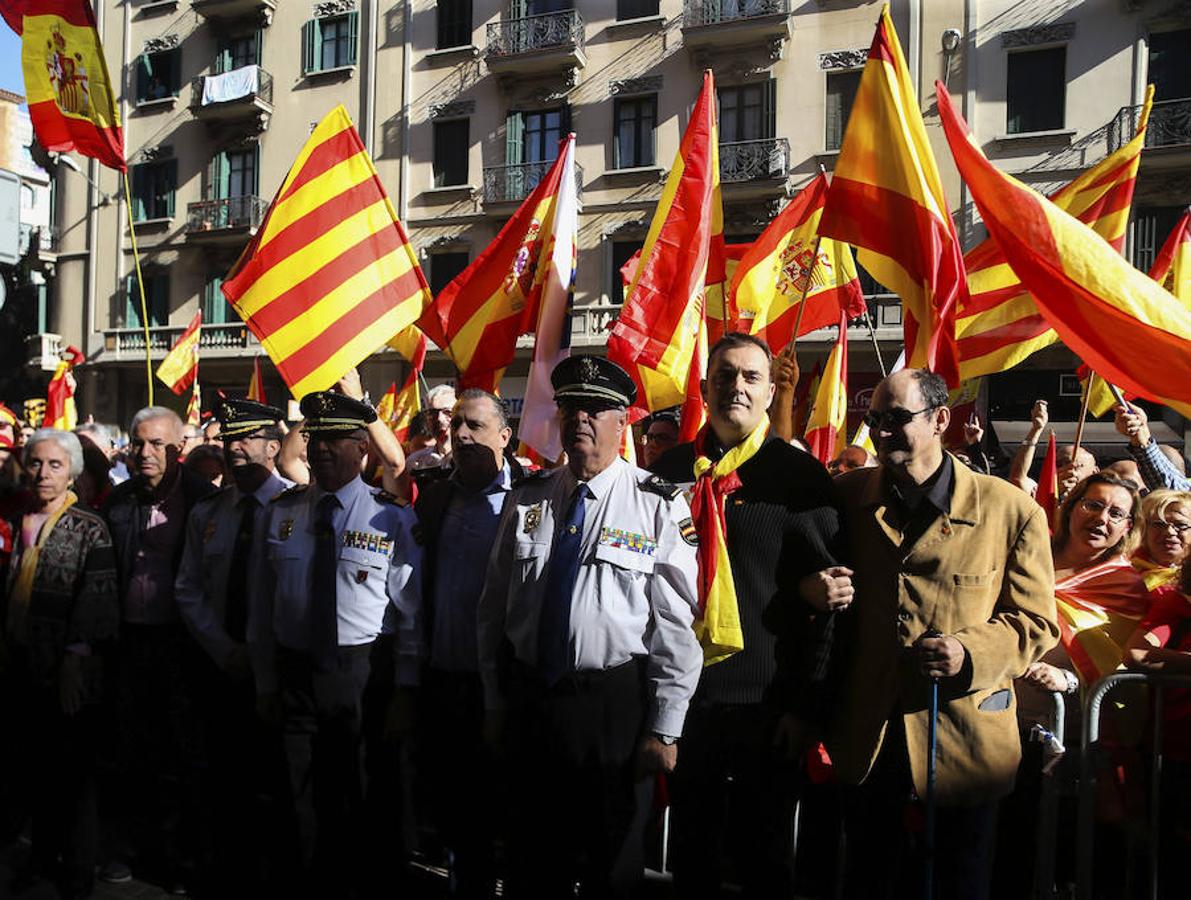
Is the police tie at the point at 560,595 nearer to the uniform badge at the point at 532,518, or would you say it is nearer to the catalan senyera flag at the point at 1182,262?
the uniform badge at the point at 532,518

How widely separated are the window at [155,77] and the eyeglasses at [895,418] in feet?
85.6

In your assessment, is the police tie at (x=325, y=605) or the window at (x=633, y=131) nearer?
the police tie at (x=325, y=605)

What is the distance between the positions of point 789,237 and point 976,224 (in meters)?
12.7

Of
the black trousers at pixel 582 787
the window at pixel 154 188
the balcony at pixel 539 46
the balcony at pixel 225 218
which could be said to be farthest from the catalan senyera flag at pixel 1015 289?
the window at pixel 154 188

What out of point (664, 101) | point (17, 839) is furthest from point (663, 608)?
point (664, 101)

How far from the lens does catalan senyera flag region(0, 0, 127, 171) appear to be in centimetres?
616

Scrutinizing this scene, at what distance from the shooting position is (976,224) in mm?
17062

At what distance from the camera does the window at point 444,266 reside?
68.3ft

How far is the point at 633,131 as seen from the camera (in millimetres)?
19531

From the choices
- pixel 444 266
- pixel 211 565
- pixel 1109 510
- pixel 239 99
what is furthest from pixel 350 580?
pixel 239 99

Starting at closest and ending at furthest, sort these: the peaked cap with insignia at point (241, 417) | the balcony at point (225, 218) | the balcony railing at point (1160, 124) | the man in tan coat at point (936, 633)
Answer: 1. the man in tan coat at point (936, 633)
2. the peaked cap with insignia at point (241, 417)
3. the balcony railing at point (1160, 124)
4. the balcony at point (225, 218)

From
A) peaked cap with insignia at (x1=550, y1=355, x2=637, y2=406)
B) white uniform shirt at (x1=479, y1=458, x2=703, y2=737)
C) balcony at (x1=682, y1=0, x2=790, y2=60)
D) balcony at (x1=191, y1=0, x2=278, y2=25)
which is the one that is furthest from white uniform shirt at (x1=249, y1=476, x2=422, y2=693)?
balcony at (x1=191, y1=0, x2=278, y2=25)

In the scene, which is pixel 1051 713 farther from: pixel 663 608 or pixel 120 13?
pixel 120 13

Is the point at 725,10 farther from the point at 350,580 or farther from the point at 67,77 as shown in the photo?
the point at 350,580
